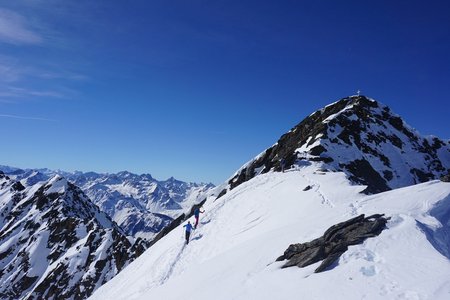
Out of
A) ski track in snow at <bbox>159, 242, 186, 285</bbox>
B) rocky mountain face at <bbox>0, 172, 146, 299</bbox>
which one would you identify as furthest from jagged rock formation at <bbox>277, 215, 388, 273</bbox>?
rocky mountain face at <bbox>0, 172, 146, 299</bbox>

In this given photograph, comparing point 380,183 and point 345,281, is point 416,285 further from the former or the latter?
point 380,183

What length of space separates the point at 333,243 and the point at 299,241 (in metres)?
2.69

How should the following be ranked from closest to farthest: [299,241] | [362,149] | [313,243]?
[313,243]
[299,241]
[362,149]

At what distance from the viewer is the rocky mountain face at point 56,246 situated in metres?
89.3

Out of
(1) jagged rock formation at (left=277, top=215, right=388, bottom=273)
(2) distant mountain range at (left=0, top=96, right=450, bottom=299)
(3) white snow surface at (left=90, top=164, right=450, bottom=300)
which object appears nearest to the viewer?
(3) white snow surface at (left=90, top=164, right=450, bottom=300)

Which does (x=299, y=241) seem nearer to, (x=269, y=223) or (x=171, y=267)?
(x=269, y=223)

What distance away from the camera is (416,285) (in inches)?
474

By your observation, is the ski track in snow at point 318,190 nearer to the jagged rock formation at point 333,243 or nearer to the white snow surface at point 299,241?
the white snow surface at point 299,241

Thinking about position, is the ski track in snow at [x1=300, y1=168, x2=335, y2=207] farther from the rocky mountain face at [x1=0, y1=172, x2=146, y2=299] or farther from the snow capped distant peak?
the snow capped distant peak

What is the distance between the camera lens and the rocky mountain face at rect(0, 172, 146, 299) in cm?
8931

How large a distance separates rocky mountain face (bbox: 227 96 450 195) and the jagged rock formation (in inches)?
959

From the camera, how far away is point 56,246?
113 metres

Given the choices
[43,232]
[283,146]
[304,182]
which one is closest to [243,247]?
[304,182]

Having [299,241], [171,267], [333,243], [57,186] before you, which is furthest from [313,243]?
[57,186]
